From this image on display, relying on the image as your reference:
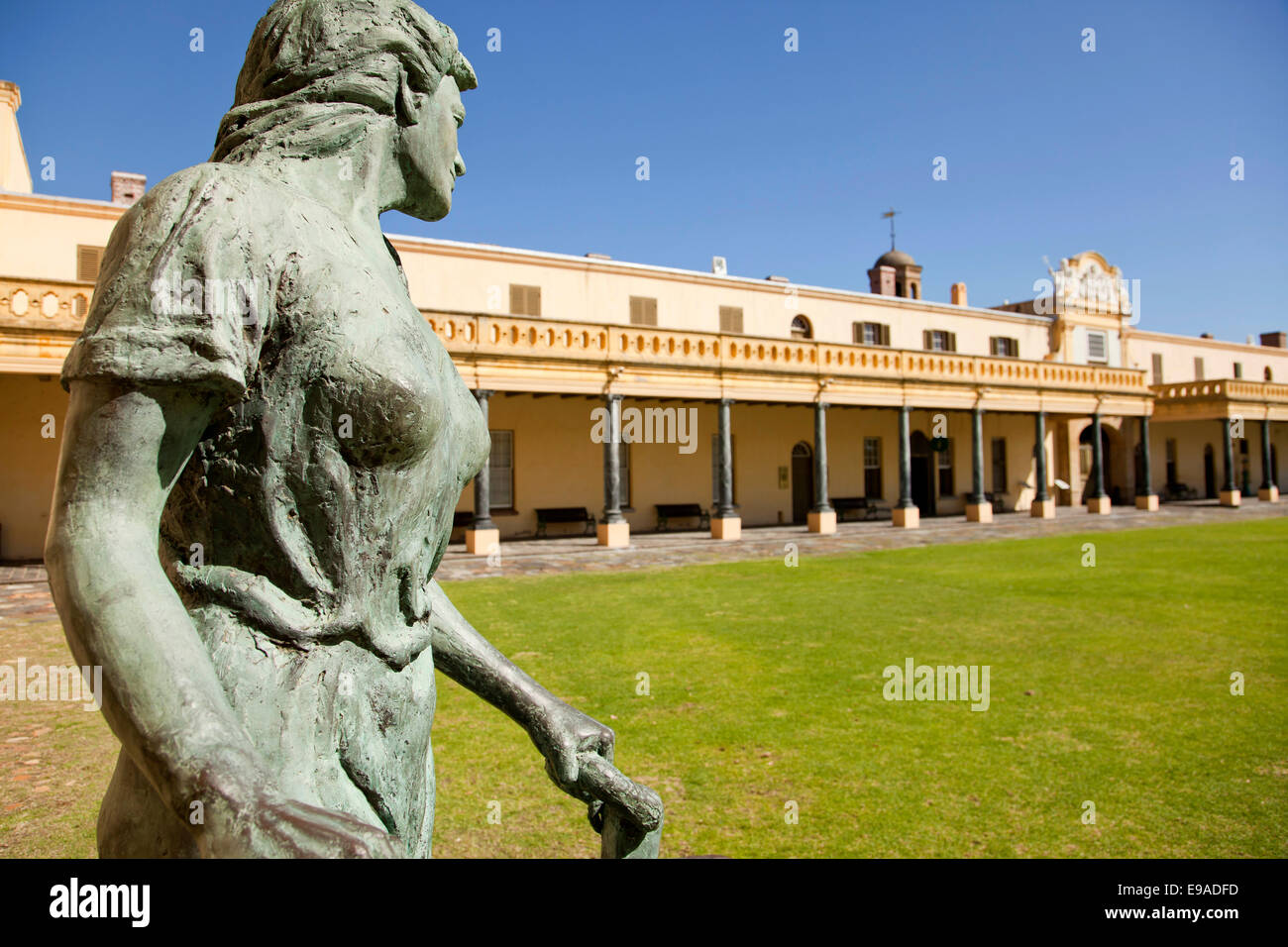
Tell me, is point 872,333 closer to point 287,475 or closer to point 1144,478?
point 1144,478

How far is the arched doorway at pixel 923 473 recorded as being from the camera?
30953mm

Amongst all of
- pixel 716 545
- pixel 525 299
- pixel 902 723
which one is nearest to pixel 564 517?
pixel 716 545

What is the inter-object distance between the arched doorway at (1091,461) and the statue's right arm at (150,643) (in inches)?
1541

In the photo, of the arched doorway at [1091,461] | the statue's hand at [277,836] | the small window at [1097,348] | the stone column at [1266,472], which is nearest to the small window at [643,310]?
the arched doorway at [1091,461]

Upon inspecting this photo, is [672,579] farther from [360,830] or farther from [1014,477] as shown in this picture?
[1014,477]

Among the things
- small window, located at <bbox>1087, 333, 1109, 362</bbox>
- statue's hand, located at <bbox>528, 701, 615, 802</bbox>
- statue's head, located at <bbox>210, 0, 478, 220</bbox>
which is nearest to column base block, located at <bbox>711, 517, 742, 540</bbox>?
statue's hand, located at <bbox>528, 701, 615, 802</bbox>

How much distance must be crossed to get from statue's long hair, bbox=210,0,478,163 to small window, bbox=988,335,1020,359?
35.2 metres

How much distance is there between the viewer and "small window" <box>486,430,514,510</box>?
22.5 meters

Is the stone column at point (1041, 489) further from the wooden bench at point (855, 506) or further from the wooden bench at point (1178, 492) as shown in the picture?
the wooden bench at point (1178, 492)

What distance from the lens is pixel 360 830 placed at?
0.88 metres

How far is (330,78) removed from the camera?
4.13ft

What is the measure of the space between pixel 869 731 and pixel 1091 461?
35.5m
